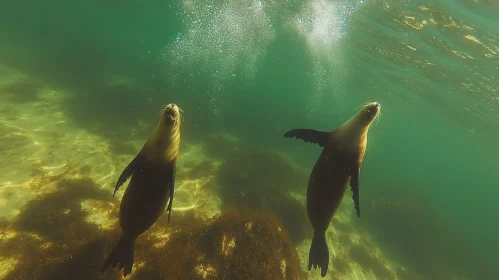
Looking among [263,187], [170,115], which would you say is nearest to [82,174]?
[263,187]

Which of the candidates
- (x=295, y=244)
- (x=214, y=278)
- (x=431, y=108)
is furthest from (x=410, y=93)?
(x=214, y=278)

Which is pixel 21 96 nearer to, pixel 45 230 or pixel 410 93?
pixel 45 230

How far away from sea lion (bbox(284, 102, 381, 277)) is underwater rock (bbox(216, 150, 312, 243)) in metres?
Answer: 6.16

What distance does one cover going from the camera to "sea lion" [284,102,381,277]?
10.4 ft

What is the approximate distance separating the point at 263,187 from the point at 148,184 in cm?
838

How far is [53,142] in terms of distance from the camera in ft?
34.1

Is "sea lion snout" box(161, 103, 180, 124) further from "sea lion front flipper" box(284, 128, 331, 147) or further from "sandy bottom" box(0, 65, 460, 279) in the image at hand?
"sandy bottom" box(0, 65, 460, 279)

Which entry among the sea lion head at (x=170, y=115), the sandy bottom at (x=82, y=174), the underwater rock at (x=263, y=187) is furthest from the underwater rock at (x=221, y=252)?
the sea lion head at (x=170, y=115)

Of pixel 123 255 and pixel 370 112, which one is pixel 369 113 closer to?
pixel 370 112

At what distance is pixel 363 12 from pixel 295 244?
49.1 ft

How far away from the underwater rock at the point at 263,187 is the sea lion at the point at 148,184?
229 inches

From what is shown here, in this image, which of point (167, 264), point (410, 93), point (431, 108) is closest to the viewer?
point (167, 264)

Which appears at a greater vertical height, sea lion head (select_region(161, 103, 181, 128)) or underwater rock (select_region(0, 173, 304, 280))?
sea lion head (select_region(161, 103, 181, 128))

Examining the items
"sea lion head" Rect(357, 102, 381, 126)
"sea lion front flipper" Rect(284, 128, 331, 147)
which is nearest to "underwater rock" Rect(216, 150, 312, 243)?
"sea lion front flipper" Rect(284, 128, 331, 147)
